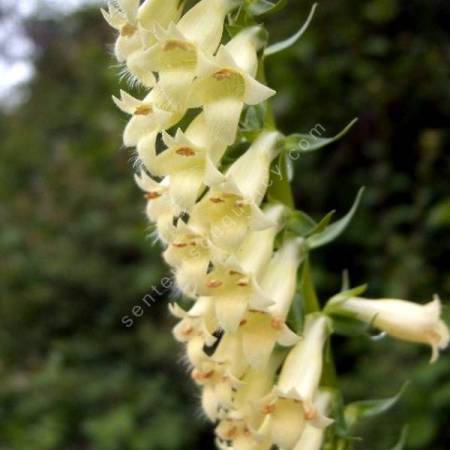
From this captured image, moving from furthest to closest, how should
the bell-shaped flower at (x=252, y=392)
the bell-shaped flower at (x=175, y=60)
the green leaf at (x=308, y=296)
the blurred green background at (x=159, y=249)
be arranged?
the blurred green background at (x=159, y=249)
the green leaf at (x=308, y=296)
the bell-shaped flower at (x=252, y=392)
the bell-shaped flower at (x=175, y=60)

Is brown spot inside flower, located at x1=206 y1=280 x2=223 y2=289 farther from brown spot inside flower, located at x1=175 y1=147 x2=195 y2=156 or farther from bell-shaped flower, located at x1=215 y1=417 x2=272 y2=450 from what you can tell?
bell-shaped flower, located at x1=215 y1=417 x2=272 y2=450

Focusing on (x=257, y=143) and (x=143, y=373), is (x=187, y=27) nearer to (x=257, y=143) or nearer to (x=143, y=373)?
(x=257, y=143)

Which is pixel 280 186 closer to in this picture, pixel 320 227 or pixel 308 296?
pixel 320 227

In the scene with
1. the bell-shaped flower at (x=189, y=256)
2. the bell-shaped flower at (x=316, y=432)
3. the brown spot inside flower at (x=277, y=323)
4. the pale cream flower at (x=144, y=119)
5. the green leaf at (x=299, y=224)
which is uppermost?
the pale cream flower at (x=144, y=119)

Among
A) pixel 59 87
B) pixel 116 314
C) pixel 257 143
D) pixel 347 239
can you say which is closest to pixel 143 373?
pixel 116 314

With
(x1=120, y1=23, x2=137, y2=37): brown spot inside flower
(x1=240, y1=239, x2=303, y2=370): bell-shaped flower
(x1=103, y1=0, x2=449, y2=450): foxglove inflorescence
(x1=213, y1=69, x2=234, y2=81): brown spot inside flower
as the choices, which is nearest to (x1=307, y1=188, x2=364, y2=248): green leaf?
(x1=103, y1=0, x2=449, y2=450): foxglove inflorescence

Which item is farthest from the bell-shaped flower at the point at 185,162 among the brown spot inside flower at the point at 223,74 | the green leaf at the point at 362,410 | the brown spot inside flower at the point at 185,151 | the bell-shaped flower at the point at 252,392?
the green leaf at the point at 362,410

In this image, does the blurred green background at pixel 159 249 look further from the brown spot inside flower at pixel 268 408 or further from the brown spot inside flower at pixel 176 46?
the brown spot inside flower at pixel 176 46
